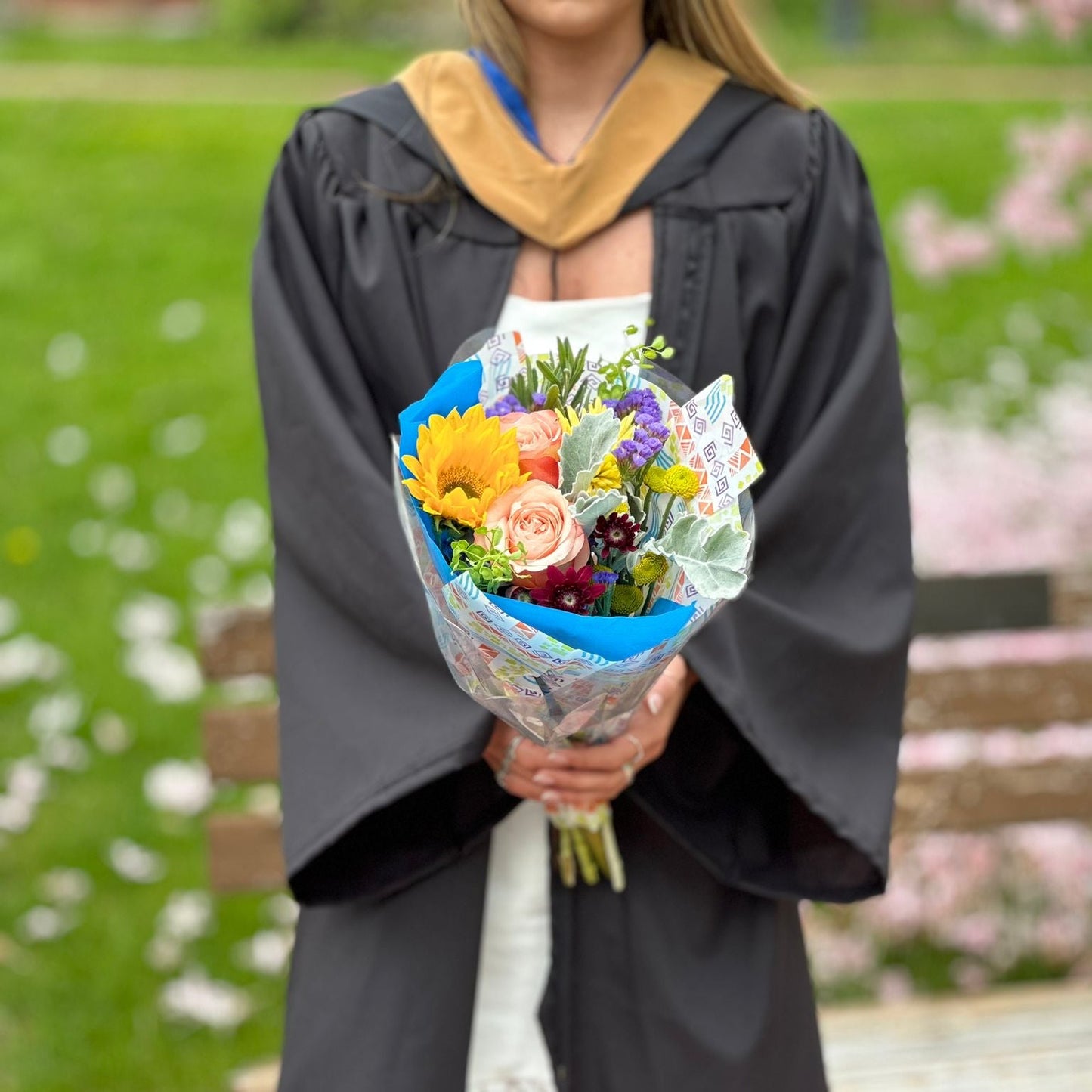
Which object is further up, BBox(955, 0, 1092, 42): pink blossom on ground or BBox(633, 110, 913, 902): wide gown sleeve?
BBox(955, 0, 1092, 42): pink blossom on ground

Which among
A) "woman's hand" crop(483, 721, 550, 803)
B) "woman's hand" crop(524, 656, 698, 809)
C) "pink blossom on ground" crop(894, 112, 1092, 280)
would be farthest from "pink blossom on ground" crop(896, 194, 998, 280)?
"woman's hand" crop(483, 721, 550, 803)

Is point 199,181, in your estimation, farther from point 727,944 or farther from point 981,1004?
point 727,944

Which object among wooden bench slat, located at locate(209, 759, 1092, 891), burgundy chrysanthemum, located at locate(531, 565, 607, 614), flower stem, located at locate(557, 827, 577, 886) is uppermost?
burgundy chrysanthemum, located at locate(531, 565, 607, 614)

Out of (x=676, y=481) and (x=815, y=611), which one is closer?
(x=676, y=481)

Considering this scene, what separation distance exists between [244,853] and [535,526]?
6.64ft

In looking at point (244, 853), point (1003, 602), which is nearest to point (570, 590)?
point (244, 853)

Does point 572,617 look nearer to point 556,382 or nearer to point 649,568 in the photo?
point 649,568

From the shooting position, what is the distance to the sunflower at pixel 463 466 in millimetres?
1781

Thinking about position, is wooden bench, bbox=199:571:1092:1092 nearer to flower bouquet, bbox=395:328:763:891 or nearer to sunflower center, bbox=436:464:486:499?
flower bouquet, bbox=395:328:763:891

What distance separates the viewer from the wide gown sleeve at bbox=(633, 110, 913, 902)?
96.5 inches

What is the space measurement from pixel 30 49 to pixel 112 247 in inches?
225

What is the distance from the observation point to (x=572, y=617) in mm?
1809

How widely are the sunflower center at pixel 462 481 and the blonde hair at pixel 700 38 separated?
109cm

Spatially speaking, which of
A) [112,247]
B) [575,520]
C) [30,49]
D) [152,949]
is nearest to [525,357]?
[575,520]
